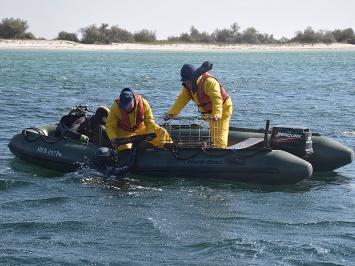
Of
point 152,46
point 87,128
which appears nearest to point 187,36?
point 152,46

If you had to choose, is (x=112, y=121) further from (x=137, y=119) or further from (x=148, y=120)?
(x=148, y=120)

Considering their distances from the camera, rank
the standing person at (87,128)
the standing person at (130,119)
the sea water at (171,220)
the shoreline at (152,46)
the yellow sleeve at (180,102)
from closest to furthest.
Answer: the sea water at (171,220)
the standing person at (130,119)
the yellow sleeve at (180,102)
the standing person at (87,128)
the shoreline at (152,46)

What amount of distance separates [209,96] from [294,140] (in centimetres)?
139

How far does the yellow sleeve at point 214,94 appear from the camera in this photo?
10.8 meters

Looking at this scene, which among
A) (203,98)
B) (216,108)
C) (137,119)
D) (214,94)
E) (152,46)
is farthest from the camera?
(152,46)

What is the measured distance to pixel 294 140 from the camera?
10.8m

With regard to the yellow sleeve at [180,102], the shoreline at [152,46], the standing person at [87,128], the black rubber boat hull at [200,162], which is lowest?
the shoreline at [152,46]

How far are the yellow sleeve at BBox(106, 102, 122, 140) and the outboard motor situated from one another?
2.30 meters

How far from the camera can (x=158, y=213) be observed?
30.2ft

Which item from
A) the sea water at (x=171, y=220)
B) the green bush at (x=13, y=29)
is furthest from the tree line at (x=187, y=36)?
the sea water at (x=171, y=220)

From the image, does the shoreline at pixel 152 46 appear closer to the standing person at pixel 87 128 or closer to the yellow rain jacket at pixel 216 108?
A: the standing person at pixel 87 128

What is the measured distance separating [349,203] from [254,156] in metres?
1.50

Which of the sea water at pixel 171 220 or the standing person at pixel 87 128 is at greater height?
the standing person at pixel 87 128

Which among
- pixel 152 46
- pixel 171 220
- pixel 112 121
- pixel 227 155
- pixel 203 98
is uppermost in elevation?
pixel 203 98
